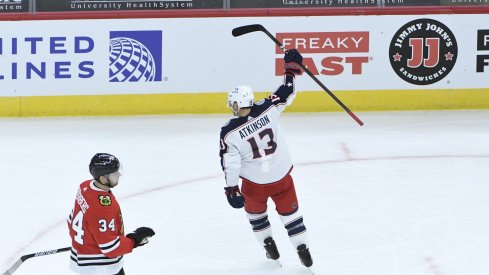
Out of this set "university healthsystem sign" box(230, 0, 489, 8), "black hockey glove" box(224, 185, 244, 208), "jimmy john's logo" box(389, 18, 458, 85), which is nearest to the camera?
"black hockey glove" box(224, 185, 244, 208)

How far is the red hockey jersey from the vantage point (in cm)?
374

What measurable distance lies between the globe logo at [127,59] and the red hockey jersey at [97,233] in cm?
590

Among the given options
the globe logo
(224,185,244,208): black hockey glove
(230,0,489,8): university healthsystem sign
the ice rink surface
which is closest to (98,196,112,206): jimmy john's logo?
(224,185,244,208): black hockey glove

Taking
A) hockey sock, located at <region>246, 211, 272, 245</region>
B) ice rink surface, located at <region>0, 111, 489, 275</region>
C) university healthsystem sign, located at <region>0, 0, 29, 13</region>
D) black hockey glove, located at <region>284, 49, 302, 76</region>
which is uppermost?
university healthsystem sign, located at <region>0, 0, 29, 13</region>

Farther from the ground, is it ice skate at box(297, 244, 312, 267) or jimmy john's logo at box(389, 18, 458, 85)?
jimmy john's logo at box(389, 18, 458, 85)

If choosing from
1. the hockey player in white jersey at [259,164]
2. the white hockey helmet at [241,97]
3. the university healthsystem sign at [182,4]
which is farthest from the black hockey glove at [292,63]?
the university healthsystem sign at [182,4]

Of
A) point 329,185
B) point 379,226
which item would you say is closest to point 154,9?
point 329,185

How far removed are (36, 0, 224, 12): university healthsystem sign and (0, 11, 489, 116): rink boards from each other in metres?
0.13

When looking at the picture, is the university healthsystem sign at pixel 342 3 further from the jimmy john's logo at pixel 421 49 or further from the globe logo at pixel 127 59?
the globe logo at pixel 127 59

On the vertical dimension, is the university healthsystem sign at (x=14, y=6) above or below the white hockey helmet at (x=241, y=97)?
above

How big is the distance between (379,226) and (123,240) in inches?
94.8

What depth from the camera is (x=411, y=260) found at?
5191 millimetres

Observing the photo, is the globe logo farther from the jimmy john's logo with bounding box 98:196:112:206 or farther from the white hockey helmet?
the jimmy john's logo with bounding box 98:196:112:206

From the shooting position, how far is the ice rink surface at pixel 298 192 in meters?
5.29
